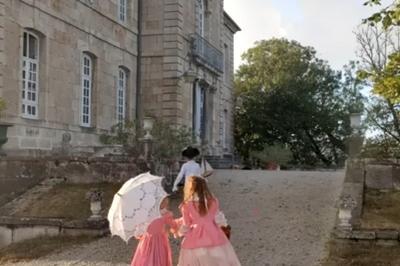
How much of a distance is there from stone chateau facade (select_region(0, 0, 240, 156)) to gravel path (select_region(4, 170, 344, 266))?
535 cm

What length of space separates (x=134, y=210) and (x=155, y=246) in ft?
1.46

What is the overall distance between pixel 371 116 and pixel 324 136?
14.8m

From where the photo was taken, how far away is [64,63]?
763 inches

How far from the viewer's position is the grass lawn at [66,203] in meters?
12.1

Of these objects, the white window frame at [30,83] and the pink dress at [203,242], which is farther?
the white window frame at [30,83]

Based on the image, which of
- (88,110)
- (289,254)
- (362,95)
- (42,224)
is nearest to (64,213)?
(42,224)

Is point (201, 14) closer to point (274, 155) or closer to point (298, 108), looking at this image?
point (274, 155)

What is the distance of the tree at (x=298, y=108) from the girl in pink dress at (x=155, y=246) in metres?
32.8

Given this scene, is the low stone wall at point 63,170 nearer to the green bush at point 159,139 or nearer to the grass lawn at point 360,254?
the green bush at point 159,139

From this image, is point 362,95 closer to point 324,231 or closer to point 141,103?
point 141,103

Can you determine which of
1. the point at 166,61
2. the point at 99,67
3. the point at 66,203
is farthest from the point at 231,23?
the point at 66,203

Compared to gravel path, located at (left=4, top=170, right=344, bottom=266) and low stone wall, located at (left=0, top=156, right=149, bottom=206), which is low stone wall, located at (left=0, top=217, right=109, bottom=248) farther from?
low stone wall, located at (left=0, top=156, right=149, bottom=206)

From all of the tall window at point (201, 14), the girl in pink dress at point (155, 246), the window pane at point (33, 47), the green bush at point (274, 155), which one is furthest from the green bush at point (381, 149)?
the green bush at point (274, 155)

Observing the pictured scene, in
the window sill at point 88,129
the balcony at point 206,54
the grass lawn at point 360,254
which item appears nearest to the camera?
the grass lawn at point 360,254
